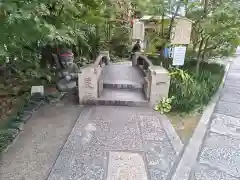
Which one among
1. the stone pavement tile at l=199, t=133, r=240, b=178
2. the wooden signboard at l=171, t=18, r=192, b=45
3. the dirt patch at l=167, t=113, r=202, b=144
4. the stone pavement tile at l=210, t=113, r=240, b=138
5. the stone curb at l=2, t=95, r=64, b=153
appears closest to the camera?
the stone pavement tile at l=199, t=133, r=240, b=178

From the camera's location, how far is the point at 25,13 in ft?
5.25

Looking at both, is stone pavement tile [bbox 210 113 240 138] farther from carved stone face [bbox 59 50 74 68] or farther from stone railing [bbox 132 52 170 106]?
carved stone face [bbox 59 50 74 68]

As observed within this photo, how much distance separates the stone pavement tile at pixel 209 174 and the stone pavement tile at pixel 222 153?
96mm

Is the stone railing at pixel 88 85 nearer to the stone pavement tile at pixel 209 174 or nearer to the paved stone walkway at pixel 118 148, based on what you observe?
the paved stone walkway at pixel 118 148

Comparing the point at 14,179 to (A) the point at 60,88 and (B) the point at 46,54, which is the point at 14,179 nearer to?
(A) the point at 60,88

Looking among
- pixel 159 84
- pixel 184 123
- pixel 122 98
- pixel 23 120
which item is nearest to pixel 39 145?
pixel 23 120

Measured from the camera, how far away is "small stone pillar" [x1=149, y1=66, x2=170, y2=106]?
16.0ft

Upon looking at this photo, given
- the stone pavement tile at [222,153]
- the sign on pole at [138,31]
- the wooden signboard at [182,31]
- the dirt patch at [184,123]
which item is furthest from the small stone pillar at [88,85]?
the sign on pole at [138,31]

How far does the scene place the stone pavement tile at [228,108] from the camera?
4.86 metres

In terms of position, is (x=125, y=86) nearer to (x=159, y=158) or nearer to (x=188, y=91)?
(x=188, y=91)

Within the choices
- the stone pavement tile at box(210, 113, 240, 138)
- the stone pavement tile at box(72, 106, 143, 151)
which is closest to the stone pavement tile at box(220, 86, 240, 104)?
the stone pavement tile at box(210, 113, 240, 138)

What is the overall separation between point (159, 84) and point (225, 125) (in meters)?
1.54

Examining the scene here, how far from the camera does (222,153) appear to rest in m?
3.38

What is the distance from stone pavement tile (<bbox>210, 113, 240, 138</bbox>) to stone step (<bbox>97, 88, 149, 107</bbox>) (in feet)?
4.86
